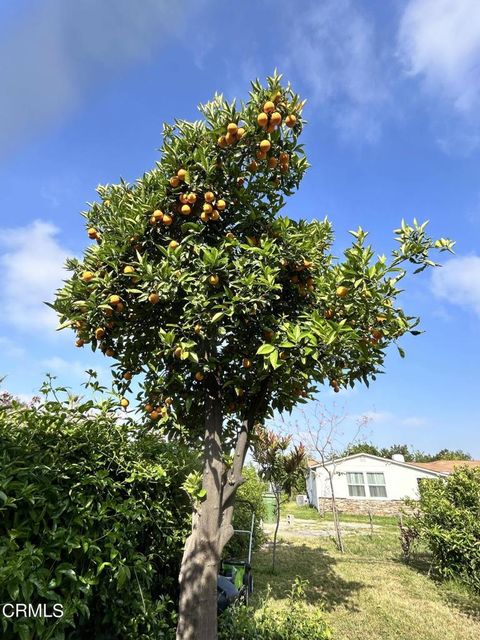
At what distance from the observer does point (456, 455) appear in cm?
5331

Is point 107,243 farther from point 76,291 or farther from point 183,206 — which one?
point 183,206

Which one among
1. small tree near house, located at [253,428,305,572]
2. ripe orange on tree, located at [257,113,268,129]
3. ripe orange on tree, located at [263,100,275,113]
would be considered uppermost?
ripe orange on tree, located at [263,100,275,113]

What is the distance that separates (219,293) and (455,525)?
8.15 metres

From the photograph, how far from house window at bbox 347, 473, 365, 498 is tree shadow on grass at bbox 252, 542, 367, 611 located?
15194 millimetres

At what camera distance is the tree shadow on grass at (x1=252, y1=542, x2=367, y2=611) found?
6562 millimetres

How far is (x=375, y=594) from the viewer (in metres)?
6.80

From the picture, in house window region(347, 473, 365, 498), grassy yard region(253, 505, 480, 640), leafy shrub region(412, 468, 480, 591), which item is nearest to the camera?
grassy yard region(253, 505, 480, 640)

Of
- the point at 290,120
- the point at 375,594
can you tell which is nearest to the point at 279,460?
the point at 375,594

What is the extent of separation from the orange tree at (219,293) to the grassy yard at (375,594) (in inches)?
144

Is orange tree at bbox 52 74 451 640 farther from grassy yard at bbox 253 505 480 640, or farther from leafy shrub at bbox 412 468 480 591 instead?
leafy shrub at bbox 412 468 480 591

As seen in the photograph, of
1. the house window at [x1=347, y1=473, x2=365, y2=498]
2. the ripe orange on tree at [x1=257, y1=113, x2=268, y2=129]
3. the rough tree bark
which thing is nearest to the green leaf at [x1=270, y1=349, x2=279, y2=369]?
the rough tree bark

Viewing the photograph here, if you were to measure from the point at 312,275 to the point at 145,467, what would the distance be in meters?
2.34

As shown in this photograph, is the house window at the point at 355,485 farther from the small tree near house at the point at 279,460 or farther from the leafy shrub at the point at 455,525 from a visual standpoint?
the leafy shrub at the point at 455,525

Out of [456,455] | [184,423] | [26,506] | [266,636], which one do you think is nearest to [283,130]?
[184,423]
